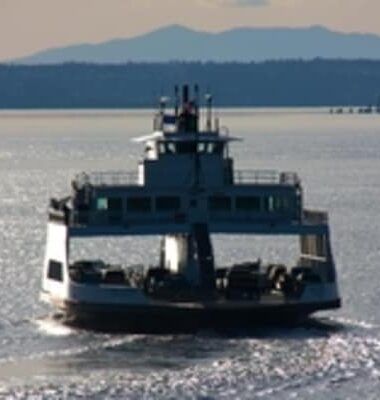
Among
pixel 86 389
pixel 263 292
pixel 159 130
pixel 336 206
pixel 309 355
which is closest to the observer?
pixel 86 389

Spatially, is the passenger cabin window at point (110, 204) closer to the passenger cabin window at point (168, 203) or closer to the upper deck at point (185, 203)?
the upper deck at point (185, 203)

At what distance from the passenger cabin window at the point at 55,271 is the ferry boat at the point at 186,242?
4 centimetres

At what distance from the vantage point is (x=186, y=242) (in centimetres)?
8031

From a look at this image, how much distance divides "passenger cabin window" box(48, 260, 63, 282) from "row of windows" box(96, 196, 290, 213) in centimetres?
237

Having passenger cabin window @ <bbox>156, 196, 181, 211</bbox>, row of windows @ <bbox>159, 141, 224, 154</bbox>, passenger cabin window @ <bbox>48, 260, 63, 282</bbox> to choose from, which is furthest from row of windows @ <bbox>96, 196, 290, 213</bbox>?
row of windows @ <bbox>159, 141, 224, 154</bbox>

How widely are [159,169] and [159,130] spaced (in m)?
2.56

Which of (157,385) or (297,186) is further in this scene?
(297,186)

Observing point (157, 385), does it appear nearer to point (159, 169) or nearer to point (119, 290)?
point (119, 290)

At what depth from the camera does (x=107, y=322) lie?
75688 mm

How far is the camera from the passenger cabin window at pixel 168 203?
261ft

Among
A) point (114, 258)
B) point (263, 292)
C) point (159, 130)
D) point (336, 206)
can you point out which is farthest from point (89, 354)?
point (336, 206)

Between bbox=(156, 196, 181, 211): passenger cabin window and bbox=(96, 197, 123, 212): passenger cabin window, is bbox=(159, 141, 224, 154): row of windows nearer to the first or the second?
bbox=(156, 196, 181, 211): passenger cabin window

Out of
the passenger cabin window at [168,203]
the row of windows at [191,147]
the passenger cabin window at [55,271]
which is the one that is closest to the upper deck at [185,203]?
the passenger cabin window at [168,203]

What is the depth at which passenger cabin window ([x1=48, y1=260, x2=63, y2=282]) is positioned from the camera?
261 ft
